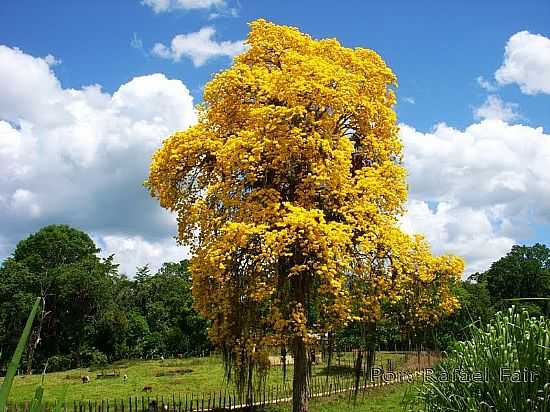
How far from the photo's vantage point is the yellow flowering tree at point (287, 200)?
11367mm

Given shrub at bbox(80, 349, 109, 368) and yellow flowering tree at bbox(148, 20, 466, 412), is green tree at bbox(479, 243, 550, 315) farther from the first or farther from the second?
yellow flowering tree at bbox(148, 20, 466, 412)

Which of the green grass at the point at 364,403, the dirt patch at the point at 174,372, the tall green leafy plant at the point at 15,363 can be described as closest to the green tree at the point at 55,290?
the dirt patch at the point at 174,372

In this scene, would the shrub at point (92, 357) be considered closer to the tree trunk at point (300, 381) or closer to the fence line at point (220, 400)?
the fence line at point (220, 400)

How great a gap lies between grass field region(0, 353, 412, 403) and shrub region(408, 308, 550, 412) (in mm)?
12305

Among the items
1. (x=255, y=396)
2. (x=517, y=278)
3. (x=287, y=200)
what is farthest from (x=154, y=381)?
(x=517, y=278)

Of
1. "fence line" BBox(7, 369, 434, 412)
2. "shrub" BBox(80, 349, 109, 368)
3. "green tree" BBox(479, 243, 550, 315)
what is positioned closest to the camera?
"fence line" BBox(7, 369, 434, 412)

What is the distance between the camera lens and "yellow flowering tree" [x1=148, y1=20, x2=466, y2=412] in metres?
11.4

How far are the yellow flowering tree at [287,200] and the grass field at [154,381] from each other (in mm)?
6846

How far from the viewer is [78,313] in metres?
38.4

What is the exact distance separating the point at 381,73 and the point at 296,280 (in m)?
5.22

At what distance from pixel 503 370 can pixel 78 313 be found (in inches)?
1412

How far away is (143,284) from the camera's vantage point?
156 ft

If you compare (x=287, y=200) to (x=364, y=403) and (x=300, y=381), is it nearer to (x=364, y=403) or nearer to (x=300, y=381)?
(x=300, y=381)

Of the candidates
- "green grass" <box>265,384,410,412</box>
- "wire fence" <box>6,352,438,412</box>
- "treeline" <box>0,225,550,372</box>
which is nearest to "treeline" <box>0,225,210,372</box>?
"treeline" <box>0,225,550,372</box>
